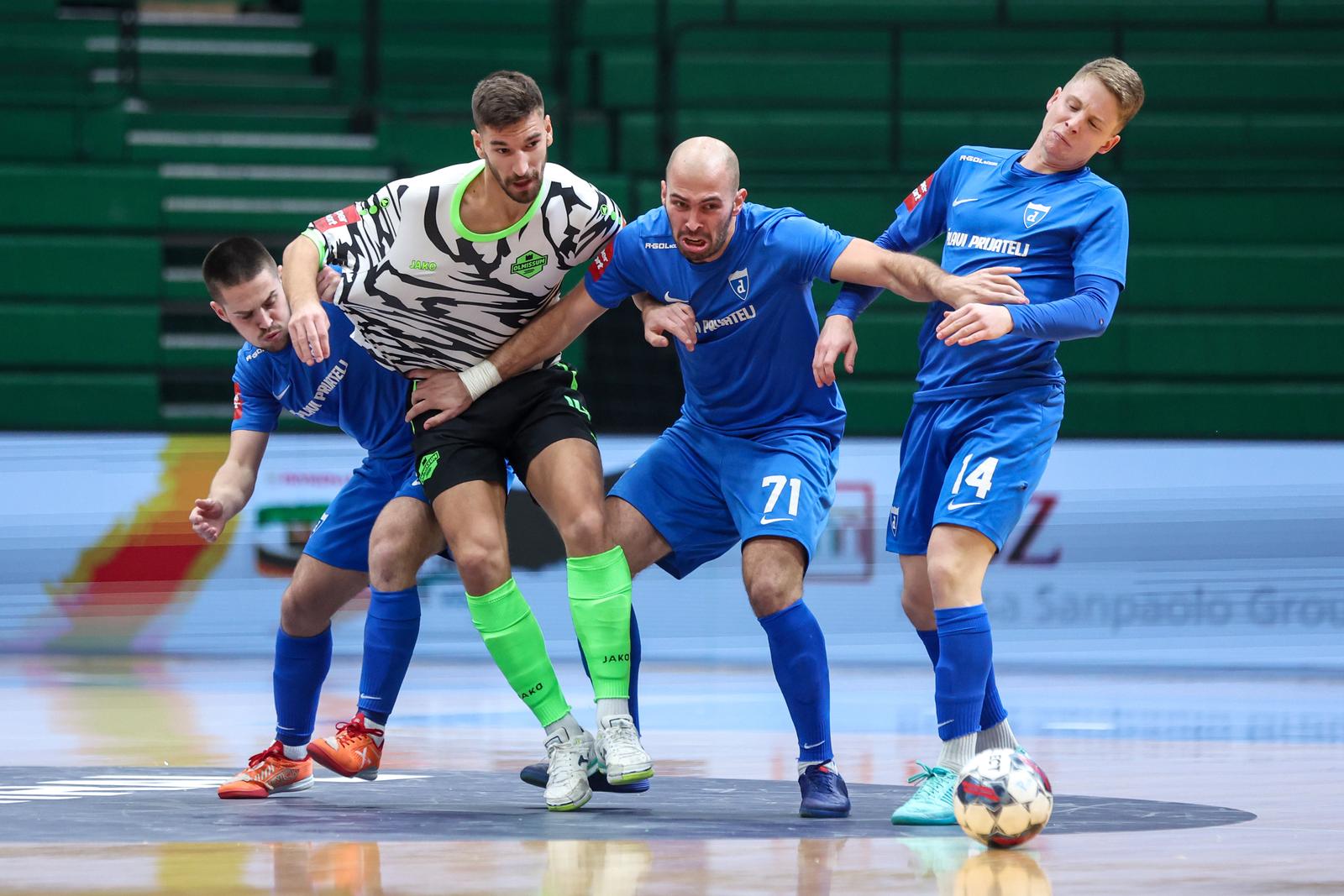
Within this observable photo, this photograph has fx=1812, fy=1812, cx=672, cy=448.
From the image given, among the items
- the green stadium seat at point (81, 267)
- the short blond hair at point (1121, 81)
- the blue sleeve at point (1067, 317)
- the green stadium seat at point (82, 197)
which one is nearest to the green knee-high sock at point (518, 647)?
the blue sleeve at point (1067, 317)

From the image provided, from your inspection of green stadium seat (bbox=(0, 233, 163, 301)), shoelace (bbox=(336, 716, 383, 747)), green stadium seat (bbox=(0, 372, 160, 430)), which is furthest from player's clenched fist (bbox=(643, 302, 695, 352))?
green stadium seat (bbox=(0, 233, 163, 301))

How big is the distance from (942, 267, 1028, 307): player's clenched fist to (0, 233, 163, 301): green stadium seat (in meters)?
8.09

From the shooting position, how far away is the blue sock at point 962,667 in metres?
4.38

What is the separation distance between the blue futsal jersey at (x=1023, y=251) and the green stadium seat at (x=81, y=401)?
7305mm

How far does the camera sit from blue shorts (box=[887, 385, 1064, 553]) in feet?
14.6

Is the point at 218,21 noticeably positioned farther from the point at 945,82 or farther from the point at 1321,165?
the point at 1321,165

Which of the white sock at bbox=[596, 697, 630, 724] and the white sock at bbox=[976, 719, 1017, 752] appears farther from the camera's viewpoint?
the white sock at bbox=[976, 719, 1017, 752]

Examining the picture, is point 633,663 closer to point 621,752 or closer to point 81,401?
point 621,752

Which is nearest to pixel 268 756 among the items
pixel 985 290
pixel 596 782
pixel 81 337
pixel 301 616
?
pixel 301 616

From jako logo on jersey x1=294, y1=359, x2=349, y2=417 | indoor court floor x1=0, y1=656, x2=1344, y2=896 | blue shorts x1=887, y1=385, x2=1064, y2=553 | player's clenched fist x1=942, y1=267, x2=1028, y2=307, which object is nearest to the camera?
indoor court floor x1=0, y1=656, x2=1344, y2=896

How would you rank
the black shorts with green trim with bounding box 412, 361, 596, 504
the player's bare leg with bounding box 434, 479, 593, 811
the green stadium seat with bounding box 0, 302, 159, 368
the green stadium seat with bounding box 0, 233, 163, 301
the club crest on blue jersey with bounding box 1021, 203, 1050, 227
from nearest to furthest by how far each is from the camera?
the club crest on blue jersey with bounding box 1021, 203, 1050, 227 < the player's bare leg with bounding box 434, 479, 593, 811 < the black shorts with green trim with bounding box 412, 361, 596, 504 < the green stadium seat with bounding box 0, 302, 159, 368 < the green stadium seat with bounding box 0, 233, 163, 301

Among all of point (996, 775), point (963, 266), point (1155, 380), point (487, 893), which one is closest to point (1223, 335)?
point (1155, 380)

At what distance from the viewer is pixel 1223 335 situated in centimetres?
1137

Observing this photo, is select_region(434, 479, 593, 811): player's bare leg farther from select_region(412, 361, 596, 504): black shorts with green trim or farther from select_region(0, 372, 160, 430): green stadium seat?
select_region(0, 372, 160, 430): green stadium seat
